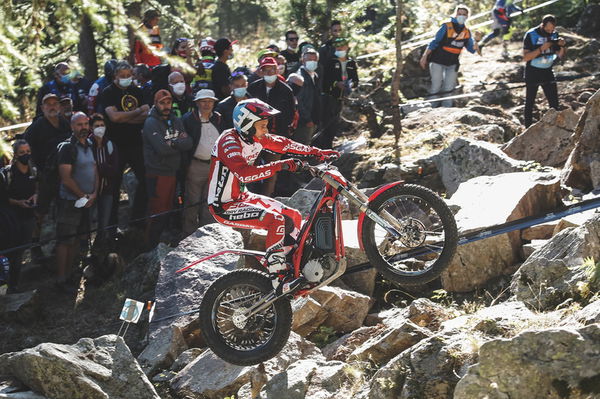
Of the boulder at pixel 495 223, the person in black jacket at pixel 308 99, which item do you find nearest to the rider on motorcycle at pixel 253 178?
the boulder at pixel 495 223

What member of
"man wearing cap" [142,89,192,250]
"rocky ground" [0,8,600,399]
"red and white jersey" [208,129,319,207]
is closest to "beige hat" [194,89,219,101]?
"man wearing cap" [142,89,192,250]

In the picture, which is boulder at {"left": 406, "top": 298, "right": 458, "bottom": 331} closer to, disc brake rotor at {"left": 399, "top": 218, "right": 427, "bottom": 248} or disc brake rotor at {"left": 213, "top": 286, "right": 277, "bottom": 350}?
disc brake rotor at {"left": 399, "top": 218, "right": 427, "bottom": 248}

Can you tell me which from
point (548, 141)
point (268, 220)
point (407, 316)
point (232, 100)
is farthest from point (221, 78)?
point (407, 316)

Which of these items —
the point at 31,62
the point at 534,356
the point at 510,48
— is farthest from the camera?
the point at 510,48

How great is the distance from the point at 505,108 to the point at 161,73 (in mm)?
7307

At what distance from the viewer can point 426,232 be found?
7.77 metres

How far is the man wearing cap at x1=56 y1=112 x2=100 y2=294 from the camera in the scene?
1130 centimetres

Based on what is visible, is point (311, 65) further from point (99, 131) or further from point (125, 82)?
point (99, 131)

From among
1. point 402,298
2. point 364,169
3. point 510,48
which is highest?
point 510,48

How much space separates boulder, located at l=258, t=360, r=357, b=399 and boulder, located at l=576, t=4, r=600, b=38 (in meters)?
14.7

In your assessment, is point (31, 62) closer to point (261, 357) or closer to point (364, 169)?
point (261, 357)

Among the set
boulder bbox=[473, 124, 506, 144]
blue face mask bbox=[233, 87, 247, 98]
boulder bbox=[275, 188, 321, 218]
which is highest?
blue face mask bbox=[233, 87, 247, 98]

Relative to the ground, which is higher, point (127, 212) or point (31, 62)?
point (31, 62)

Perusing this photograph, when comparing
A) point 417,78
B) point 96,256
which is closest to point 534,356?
point 96,256
